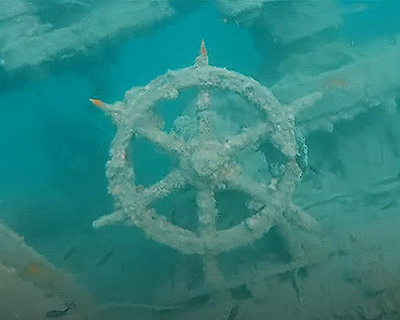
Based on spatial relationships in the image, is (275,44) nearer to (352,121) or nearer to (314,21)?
(314,21)

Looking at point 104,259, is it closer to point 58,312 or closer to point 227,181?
point 58,312

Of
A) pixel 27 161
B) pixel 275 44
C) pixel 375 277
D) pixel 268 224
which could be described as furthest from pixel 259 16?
pixel 27 161

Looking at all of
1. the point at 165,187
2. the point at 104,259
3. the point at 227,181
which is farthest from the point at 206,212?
the point at 104,259

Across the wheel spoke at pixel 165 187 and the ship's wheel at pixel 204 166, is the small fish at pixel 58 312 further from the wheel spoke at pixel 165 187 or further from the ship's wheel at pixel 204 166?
the wheel spoke at pixel 165 187

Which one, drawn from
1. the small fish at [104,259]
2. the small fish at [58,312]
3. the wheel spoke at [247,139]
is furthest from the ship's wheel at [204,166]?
the small fish at [104,259]

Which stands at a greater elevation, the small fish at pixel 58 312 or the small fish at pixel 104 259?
the small fish at pixel 104 259

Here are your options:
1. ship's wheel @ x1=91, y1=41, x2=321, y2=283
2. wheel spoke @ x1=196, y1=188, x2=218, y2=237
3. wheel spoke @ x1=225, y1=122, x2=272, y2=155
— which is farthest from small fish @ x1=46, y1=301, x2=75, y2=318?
wheel spoke @ x1=225, y1=122, x2=272, y2=155

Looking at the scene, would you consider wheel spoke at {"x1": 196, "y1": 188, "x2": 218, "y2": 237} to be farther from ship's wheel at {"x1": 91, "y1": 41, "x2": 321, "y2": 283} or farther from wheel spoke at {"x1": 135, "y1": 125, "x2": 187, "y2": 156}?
wheel spoke at {"x1": 135, "y1": 125, "x2": 187, "y2": 156}
